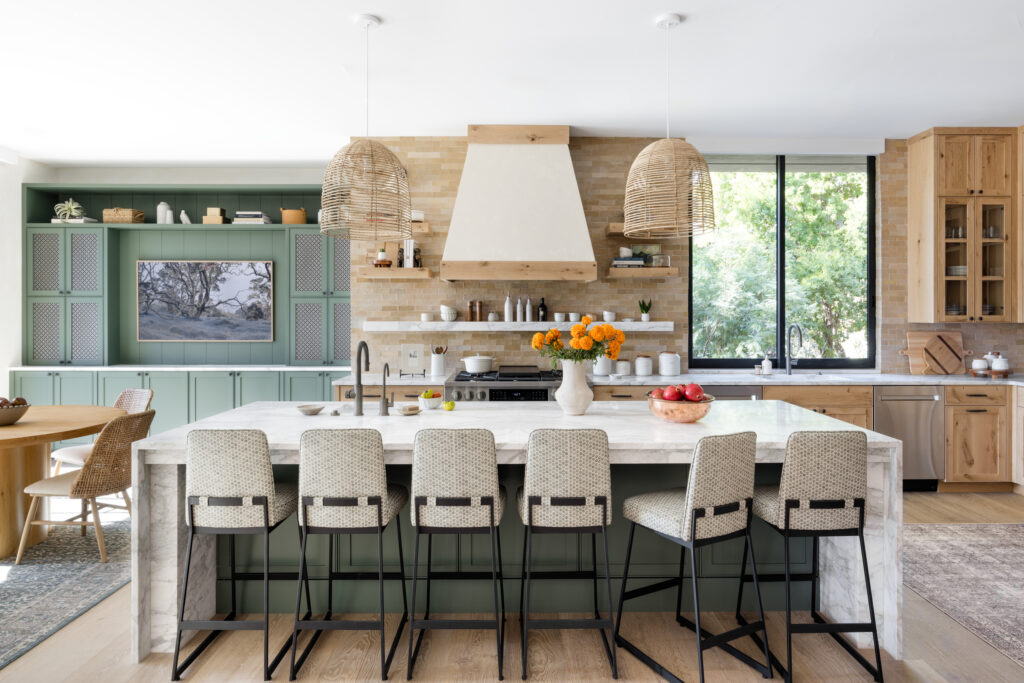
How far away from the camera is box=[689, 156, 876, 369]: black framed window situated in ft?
18.4

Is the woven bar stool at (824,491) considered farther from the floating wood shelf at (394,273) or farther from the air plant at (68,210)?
the air plant at (68,210)

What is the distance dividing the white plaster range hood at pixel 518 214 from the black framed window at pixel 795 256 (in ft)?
4.64

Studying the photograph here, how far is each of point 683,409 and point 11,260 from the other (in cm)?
682

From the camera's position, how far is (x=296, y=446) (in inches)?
97.7

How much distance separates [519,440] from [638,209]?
1420 mm

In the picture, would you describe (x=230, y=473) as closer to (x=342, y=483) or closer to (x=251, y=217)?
(x=342, y=483)

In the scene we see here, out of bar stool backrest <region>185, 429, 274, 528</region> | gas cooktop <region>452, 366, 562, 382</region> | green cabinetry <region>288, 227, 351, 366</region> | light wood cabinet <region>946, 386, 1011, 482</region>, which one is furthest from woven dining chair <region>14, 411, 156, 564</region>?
light wood cabinet <region>946, 386, 1011, 482</region>

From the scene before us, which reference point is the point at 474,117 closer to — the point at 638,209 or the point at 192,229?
the point at 638,209

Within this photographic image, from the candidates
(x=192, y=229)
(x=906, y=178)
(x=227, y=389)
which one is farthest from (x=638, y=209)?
(x=192, y=229)

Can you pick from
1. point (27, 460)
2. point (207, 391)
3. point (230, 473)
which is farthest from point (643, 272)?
point (27, 460)

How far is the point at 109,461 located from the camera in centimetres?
349

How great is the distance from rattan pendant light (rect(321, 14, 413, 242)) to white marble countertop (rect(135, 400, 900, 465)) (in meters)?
1.00

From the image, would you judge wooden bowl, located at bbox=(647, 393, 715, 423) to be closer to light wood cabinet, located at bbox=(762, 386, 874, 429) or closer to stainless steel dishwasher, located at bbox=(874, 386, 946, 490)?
light wood cabinet, located at bbox=(762, 386, 874, 429)

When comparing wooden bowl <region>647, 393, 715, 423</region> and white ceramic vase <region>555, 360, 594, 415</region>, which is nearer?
wooden bowl <region>647, 393, 715, 423</region>
